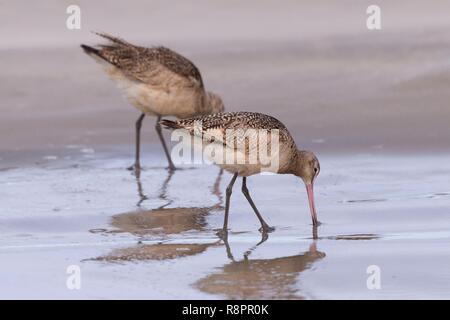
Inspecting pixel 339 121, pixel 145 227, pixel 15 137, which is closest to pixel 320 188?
pixel 145 227

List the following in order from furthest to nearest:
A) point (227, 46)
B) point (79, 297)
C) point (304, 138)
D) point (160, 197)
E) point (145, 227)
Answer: point (227, 46) → point (304, 138) → point (160, 197) → point (145, 227) → point (79, 297)

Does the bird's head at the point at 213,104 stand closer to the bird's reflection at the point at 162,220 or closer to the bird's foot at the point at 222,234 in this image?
the bird's reflection at the point at 162,220

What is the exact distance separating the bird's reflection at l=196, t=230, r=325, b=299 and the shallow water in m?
0.01

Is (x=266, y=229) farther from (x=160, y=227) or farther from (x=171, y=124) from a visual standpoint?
(x=171, y=124)

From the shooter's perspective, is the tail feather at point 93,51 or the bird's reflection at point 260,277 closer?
the bird's reflection at point 260,277

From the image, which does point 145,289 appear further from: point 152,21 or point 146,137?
point 152,21

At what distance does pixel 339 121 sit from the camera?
1223 cm

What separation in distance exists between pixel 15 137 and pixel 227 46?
10.9ft

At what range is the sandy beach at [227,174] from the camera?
23.2ft

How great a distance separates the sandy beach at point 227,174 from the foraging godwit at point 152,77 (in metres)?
0.52

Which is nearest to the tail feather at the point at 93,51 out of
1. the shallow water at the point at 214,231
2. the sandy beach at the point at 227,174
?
the sandy beach at the point at 227,174

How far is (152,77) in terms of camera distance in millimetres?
11414

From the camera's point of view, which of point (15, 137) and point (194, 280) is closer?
point (194, 280)

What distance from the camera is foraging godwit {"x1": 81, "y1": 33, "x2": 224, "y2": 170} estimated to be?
11.4 metres
